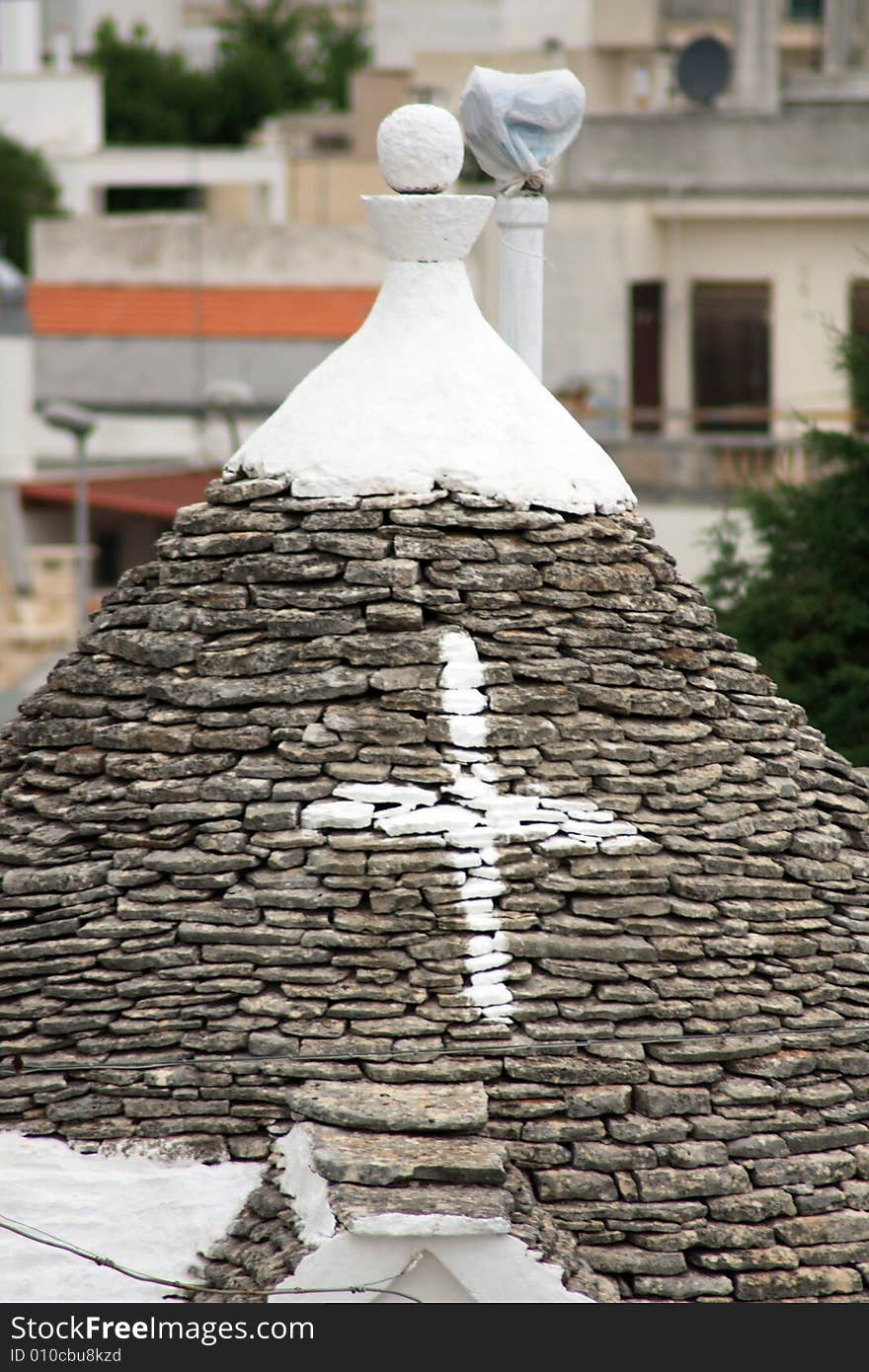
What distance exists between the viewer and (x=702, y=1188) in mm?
8633

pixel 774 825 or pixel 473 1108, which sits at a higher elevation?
pixel 774 825

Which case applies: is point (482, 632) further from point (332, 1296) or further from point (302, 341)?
point (302, 341)

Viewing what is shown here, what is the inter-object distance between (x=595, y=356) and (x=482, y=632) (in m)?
23.9

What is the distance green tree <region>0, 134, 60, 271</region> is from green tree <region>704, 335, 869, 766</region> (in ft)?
131

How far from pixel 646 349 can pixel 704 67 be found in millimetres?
3948

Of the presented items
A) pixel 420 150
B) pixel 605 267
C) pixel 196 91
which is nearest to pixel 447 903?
pixel 420 150

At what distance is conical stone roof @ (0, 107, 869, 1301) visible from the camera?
862 cm

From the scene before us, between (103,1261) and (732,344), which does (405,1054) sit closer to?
(103,1261)

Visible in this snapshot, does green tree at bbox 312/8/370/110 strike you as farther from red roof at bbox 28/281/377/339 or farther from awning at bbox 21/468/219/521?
awning at bbox 21/468/219/521

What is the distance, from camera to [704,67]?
32594mm

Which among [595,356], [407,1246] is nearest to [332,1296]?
[407,1246]

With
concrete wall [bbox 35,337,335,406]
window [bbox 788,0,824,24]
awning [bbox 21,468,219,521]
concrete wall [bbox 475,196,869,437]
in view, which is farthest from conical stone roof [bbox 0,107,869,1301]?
window [bbox 788,0,824,24]

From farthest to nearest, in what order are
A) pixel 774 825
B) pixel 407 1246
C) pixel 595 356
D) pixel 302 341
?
1. pixel 302 341
2. pixel 595 356
3. pixel 774 825
4. pixel 407 1246

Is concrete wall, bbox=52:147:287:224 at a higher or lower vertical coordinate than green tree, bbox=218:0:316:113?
lower
